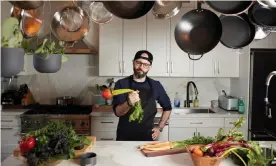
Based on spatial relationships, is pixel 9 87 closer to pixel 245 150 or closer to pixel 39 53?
pixel 39 53

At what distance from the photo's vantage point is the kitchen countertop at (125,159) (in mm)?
1919

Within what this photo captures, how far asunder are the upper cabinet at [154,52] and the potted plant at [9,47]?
111 inches

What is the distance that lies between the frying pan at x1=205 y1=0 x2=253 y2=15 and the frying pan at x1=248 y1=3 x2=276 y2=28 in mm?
635

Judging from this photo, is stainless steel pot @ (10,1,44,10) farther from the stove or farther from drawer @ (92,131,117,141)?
drawer @ (92,131,117,141)

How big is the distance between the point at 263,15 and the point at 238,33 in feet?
0.71

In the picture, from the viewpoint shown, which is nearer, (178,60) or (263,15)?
(263,15)

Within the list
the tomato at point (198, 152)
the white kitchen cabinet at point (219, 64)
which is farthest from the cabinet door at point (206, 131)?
the tomato at point (198, 152)

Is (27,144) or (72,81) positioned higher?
(72,81)

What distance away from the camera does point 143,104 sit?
3.12 meters

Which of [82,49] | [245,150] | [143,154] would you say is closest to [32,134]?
[143,154]

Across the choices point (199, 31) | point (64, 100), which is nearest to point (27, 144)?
point (199, 31)

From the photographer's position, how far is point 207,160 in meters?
1.75

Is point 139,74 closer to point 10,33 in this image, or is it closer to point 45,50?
point 45,50

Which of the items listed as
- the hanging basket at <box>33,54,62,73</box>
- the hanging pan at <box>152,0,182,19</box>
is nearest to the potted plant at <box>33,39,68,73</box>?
the hanging basket at <box>33,54,62,73</box>
